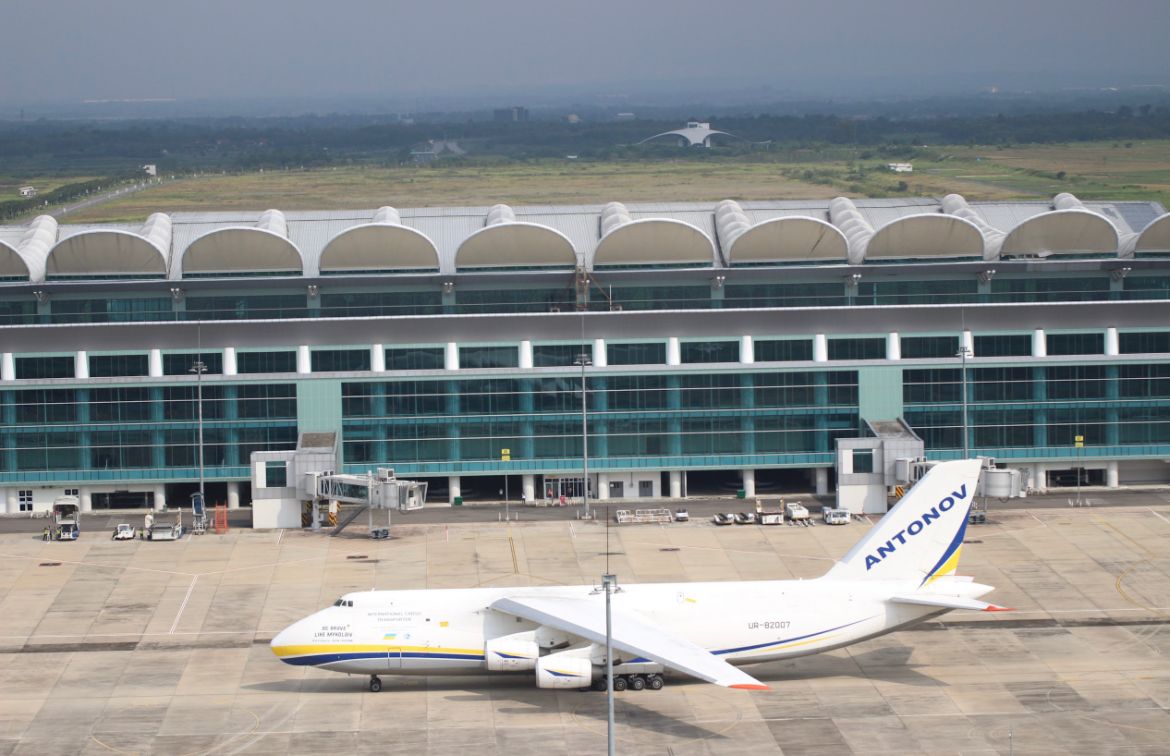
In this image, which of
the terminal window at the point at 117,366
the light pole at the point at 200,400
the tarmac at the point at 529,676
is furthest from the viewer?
the terminal window at the point at 117,366

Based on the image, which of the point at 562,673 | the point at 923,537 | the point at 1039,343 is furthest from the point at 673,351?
the point at 562,673

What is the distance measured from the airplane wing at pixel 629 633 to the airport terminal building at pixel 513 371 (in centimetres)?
5008

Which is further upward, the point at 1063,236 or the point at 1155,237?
the point at 1063,236

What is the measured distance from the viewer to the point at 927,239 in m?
148

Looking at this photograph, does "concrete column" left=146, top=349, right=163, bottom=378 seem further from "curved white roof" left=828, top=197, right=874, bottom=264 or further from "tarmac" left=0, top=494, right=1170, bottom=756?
"curved white roof" left=828, top=197, right=874, bottom=264

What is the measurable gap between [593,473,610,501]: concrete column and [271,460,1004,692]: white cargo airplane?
49598 mm

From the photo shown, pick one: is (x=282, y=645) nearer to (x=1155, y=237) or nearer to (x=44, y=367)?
(x=44, y=367)

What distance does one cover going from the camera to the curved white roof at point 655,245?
146625 millimetres

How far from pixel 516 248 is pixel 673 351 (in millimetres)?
16139

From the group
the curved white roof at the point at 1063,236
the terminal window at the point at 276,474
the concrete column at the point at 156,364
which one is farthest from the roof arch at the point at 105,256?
the curved white roof at the point at 1063,236

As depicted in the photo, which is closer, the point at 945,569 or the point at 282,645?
the point at 282,645

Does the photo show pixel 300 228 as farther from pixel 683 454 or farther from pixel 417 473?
pixel 683 454

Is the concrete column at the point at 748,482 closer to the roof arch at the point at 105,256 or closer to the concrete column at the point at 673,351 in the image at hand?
the concrete column at the point at 673,351

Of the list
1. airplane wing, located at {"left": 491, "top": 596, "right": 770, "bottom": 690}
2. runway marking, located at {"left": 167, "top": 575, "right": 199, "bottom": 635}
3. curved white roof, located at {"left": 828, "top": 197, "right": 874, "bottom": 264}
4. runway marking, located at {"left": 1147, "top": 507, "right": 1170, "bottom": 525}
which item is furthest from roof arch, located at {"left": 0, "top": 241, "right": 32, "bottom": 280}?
runway marking, located at {"left": 1147, "top": 507, "right": 1170, "bottom": 525}
